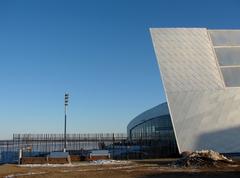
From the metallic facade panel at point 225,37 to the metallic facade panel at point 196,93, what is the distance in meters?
0.96

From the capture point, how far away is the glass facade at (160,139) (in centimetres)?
4425

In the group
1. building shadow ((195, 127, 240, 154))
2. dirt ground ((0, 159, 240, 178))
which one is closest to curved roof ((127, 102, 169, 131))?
building shadow ((195, 127, 240, 154))

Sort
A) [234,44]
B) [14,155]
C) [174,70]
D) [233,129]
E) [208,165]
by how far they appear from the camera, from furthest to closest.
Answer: [14,155] < [234,44] < [174,70] < [233,129] < [208,165]

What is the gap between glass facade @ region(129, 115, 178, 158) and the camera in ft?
145

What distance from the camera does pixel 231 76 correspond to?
3928cm

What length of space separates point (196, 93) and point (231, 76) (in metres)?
4.46

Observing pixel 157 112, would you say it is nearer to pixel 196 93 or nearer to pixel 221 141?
pixel 196 93

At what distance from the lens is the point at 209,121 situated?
36281 mm

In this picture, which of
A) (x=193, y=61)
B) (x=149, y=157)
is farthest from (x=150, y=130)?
(x=193, y=61)

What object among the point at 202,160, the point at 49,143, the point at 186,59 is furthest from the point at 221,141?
the point at 49,143

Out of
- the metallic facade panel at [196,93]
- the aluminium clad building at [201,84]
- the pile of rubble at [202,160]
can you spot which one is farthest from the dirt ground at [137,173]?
the aluminium clad building at [201,84]

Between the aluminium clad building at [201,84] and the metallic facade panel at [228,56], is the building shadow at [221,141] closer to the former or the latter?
the aluminium clad building at [201,84]

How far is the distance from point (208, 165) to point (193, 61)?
588 inches

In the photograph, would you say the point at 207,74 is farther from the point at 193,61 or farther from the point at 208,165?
the point at 208,165
